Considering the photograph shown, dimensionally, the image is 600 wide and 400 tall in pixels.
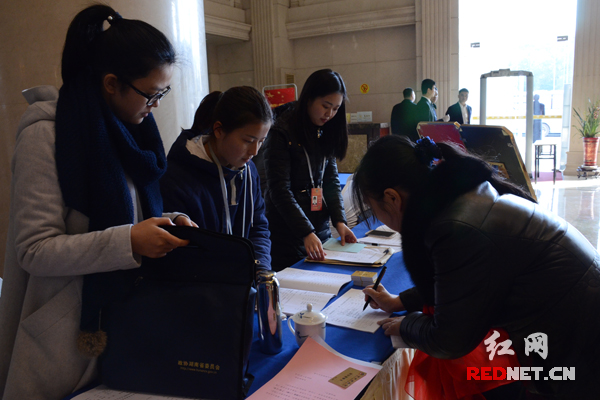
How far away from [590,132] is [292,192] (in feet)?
23.0

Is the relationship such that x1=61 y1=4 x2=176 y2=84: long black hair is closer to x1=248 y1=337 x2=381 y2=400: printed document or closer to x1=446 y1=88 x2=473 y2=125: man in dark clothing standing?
x1=248 y1=337 x2=381 y2=400: printed document

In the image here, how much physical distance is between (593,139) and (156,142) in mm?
7980

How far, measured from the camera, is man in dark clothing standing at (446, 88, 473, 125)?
7.31 meters

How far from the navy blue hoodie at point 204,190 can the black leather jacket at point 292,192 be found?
1.05 feet

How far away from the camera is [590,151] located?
7.40 m

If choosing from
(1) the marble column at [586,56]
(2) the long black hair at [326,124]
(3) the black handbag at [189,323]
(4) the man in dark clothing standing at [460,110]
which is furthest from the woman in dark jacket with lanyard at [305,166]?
(1) the marble column at [586,56]

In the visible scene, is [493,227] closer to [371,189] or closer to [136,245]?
[371,189]

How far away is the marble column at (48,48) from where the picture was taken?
2.63 m

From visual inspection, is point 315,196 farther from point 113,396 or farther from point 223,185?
point 113,396

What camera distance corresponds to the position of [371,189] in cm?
120

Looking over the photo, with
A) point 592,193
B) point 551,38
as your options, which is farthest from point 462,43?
point 592,193

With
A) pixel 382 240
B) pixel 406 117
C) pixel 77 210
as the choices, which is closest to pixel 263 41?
pixel 406 117

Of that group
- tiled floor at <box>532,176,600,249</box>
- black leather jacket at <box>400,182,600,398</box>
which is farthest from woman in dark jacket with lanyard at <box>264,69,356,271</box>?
tiled floor at <box>532,176,600,249</box>

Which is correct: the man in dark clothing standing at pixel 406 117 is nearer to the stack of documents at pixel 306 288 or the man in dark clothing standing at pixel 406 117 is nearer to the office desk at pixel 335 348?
the stack of documents at pixel 306 288
